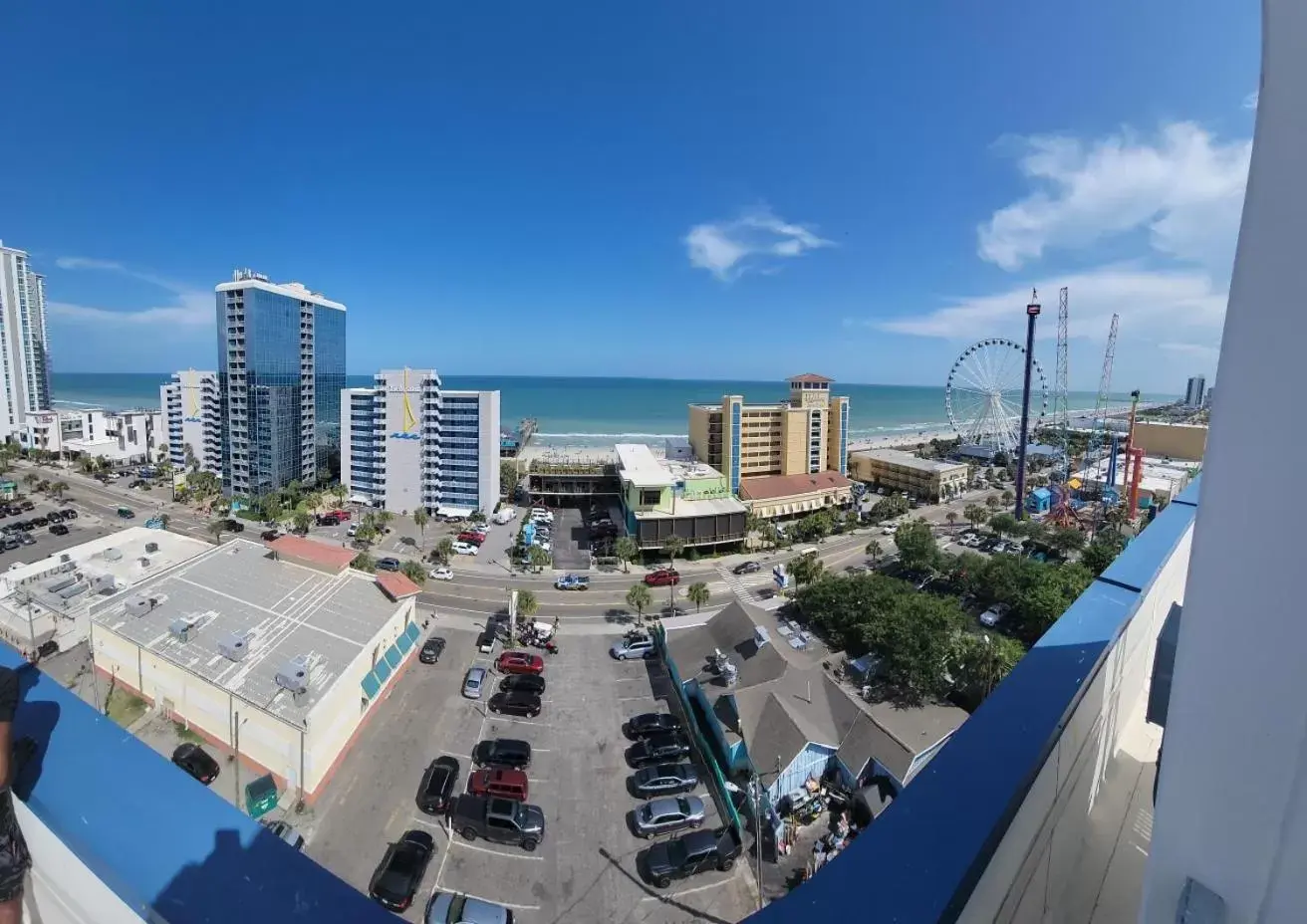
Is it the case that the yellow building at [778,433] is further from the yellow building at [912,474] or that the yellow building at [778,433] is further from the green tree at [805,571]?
the green tree at [805,571]

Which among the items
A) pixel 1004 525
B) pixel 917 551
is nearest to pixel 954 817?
pixel 917 551

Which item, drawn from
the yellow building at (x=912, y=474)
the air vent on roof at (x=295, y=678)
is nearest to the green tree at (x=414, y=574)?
the air vent on roof at (x=295, y=678)

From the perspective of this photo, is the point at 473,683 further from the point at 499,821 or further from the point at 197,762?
the point at 197,762

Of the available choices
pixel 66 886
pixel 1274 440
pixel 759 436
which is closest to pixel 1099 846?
pixel 1274 440

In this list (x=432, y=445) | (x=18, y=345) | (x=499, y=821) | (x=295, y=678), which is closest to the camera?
(x=499, y=821)

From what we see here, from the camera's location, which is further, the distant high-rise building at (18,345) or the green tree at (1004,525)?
the distant high-rise building at (18,345)

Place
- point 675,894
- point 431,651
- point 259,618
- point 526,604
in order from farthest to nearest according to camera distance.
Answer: point 526,604 < point 431,651 < point 259,618 < point 675,894
